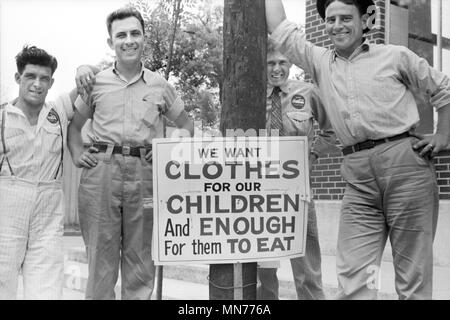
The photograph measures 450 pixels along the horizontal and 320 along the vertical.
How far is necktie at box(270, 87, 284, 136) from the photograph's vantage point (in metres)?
4.08

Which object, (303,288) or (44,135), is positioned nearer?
(44,135)

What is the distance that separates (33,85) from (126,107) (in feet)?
1.87

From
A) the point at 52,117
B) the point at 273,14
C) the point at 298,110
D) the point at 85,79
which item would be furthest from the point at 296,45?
the point at 52,117

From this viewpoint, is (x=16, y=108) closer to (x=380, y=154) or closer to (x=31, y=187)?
(x=31, y=187)

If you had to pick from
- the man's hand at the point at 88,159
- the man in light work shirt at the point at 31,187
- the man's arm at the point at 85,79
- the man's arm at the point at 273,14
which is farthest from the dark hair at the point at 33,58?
the man's arm at the point at 273,14

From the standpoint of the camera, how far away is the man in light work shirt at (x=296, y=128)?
3992mm

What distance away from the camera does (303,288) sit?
4055 millimetres

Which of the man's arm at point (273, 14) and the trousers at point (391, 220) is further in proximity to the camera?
the man's arm at point (273, 14)

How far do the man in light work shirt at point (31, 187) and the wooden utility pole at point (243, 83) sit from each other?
1013 mm

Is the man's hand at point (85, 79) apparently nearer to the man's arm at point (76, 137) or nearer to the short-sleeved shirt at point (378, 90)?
the man's arm at point (76, 137)

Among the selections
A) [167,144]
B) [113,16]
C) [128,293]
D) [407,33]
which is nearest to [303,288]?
[128,293]

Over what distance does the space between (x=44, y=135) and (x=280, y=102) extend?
166 cm

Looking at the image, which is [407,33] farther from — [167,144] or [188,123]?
[167,144]

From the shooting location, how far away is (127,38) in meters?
3.56
